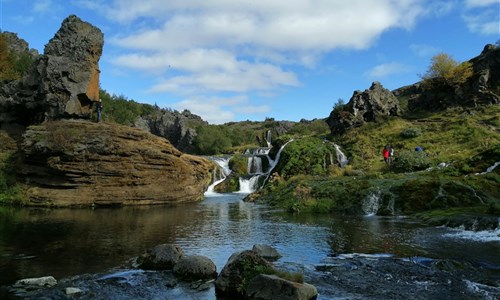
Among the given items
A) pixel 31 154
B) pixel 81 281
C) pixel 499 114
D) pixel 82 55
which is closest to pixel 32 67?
pixel 82 55

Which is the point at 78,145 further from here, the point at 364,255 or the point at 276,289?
the point at 276,289

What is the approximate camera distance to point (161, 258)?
1366cm

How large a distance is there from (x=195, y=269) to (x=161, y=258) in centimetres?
178

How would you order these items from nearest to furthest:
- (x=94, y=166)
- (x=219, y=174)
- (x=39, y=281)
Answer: (x=39, y=281) → (x=94, y=166) → (x=219, y=174)

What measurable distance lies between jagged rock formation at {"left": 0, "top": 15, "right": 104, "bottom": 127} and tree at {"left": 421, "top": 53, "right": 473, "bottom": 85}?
45618mm

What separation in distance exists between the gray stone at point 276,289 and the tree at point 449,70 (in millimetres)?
55503

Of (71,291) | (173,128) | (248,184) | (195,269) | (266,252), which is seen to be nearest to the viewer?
(71,291)

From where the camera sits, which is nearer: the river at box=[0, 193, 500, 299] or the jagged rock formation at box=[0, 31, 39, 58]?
the river at box=[0, 193, 500, 299]

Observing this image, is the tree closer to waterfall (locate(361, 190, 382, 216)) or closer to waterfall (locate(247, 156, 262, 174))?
waterfall (locate(247, 156, 262, 174))

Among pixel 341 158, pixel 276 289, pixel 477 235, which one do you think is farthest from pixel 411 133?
pixel 276 289

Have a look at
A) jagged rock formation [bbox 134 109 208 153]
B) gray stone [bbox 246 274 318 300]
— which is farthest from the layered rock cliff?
jagged rock formation [bbox 134 109 208 153]

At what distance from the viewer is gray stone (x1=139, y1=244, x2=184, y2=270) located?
13.5 metres

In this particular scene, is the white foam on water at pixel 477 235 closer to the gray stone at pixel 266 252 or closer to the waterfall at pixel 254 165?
the gray stone at pixel 266 252

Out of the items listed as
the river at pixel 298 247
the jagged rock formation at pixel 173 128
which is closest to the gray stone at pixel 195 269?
the river at pixel 298 247
